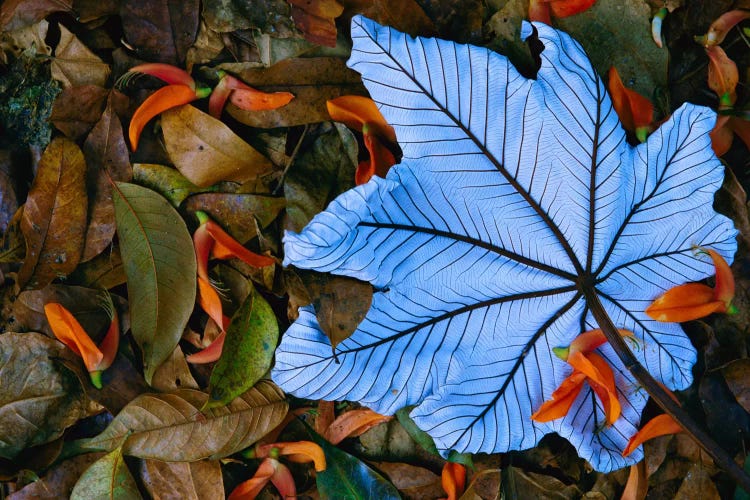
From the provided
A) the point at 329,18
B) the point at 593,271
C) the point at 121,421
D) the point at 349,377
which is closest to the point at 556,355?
the point at 593,271

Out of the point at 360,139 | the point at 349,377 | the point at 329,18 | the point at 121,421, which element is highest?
the point at 329,18

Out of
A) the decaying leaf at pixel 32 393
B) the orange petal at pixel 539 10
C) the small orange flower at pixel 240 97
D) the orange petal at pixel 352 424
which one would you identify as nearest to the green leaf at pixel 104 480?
the decaying leaf at pixel 32 393

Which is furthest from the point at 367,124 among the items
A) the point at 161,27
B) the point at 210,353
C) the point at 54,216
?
the point at 54,216

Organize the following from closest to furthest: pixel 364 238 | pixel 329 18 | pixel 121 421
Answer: pixel 364 238
pixel 329 18
pixel 121 421

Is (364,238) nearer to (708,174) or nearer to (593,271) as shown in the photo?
(593,271)

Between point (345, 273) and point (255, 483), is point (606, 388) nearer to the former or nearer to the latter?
point (345, 273)

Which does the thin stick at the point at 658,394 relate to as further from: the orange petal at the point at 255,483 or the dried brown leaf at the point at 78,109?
the dried brown leaf at the point at 78,109

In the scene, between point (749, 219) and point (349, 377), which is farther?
point (749, 219)

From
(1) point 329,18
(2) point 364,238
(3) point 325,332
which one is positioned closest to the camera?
(2) point 364,238
